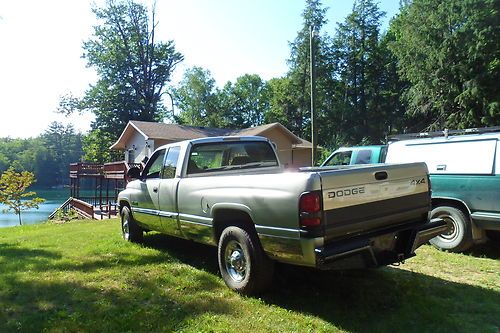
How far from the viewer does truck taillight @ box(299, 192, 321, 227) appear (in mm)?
3713

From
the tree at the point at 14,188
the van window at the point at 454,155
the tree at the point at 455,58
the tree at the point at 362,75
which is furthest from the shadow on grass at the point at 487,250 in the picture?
the tree at the point at 362,75

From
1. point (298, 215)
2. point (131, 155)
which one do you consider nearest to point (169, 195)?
point (298, 215)

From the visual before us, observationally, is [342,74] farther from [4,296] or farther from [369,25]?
[4,296]

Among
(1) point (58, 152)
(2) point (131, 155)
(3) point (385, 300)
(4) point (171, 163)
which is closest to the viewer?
(3) point (385, 300)

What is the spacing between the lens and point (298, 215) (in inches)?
149

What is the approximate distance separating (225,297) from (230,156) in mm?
2448

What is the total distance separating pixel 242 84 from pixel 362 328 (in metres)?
63.4

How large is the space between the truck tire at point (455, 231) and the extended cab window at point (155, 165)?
5.09 metres

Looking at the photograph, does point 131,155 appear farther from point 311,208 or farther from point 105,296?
point 311,208

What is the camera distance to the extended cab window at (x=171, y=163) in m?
6.20

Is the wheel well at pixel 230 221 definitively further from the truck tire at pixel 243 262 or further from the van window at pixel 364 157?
the van window at pixel 364 157

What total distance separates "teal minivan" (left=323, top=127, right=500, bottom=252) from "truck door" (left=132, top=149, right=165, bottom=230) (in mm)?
5048

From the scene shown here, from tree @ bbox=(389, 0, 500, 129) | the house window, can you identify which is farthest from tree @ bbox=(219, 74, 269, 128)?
tree @ bbox=(389, 0, 500, 129)

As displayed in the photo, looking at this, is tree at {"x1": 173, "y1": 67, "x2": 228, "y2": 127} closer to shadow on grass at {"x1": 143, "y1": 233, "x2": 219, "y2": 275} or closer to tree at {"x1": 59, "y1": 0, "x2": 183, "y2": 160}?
tree at {"x1": 59, "y1": 0, "x2": 183, "y2": 160}
